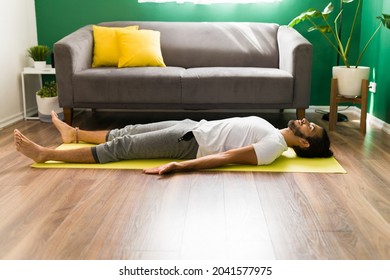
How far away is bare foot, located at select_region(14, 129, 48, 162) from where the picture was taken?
269 cm

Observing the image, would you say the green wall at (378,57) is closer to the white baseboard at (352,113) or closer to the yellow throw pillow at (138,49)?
the white baseboard at (352,113)

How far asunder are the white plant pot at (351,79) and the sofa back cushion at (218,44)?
60 cm

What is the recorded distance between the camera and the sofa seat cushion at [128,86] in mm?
3650

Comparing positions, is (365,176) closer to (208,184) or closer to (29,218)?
(208,184)

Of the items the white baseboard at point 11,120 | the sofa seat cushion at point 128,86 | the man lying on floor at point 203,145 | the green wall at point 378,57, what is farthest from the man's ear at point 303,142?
the white baseboard at point 11,120

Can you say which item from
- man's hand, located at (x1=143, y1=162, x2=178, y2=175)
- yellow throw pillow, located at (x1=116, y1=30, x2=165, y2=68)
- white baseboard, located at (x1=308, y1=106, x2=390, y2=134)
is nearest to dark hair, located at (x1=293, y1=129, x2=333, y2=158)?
man's hand, located at (x1=143, y1=162, x2=178, y2=175)

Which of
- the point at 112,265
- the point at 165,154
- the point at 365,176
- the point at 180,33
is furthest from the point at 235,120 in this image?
the point at 180,33

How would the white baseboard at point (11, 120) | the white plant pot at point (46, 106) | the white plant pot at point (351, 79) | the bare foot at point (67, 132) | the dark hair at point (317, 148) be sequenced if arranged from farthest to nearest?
the white plant pot at point (46, 106) < the white baseboard at point (11, 120) < the white plant pot at point (351, 79) < the bare foot at point (67, 132) < the dark hair at point (317, 148)

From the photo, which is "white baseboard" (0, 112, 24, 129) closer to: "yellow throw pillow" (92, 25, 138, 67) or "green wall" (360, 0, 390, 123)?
"yellow throw pillow" (92, 25, 138, 67)

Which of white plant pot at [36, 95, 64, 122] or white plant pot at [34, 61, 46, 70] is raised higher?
white plant pot at [34, 61, 46, 70]

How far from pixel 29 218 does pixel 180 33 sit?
105 inches

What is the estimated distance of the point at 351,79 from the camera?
150 inches

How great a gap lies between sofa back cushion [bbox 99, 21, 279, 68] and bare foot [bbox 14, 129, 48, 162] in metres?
1.81

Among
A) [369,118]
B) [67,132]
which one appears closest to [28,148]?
[67,132]
